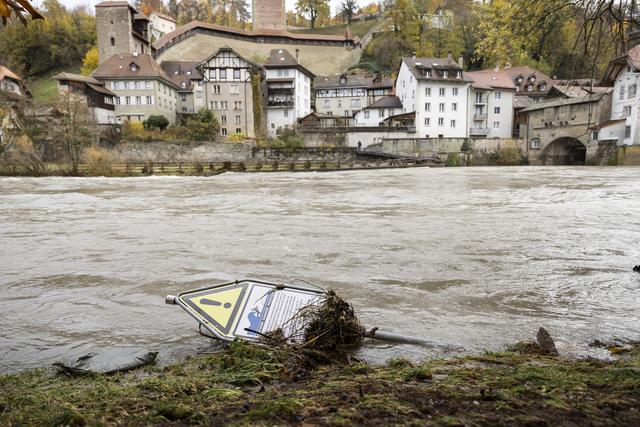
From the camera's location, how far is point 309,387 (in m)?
3.30

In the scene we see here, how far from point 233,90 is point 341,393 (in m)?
61.3

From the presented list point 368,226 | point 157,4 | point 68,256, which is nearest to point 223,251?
point 68,256

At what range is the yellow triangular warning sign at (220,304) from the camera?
4.61 m

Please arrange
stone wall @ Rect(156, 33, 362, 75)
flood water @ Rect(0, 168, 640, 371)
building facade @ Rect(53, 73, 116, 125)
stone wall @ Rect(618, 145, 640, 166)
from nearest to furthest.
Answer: flood water @ Rect(0, 168, 640, 371) < stone wall @ Rect(618, 145, 640, 166) < building facade @ Rect(53, 73, 116, 125) < stone wall @ Rect(156, 33, 362, 75)

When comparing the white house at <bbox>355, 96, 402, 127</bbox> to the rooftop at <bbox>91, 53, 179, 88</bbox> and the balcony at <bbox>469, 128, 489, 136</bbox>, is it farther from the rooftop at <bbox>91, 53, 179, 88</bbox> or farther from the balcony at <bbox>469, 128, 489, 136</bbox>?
the rooftop at <bbox>91, 53, 179, 88</bbox>

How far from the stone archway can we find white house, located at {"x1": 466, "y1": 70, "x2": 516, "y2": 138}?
9.83 meters

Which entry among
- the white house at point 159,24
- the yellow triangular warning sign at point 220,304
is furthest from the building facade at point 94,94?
the yellow triangular warning sign at point 220,304

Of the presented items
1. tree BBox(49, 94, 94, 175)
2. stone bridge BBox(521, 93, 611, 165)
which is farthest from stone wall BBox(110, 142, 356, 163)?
stone bridge BBox(521, 93, 611, 165)

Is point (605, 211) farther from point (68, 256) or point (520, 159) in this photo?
point (520, 159)

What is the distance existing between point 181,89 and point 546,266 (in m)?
67.0

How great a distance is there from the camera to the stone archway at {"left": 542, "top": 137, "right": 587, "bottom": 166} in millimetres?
54469

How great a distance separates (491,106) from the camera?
63.5 metres

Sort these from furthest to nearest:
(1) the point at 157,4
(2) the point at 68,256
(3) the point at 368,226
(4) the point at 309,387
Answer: (1) the point at 157,4
(3) the point at 368,226
(2) the point at 68,256
(4) the point at 309,387

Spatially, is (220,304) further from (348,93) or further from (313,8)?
(313,8)
